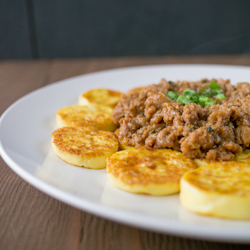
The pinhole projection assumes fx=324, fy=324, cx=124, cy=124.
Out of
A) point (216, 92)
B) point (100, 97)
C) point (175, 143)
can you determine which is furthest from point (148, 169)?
point (100, 97)

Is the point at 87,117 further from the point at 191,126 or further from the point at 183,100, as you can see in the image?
the point at 191,126

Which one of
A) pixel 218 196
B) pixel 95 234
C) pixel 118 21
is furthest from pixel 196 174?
pixel 118 21

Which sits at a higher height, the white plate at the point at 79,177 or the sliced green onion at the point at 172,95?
the sliced green onion at the point at 172,95

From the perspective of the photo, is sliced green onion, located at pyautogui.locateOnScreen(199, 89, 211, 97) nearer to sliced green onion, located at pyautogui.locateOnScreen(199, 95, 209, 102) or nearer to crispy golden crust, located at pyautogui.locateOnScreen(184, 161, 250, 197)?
sliced green onion, located at pyautogui.locateOnScreen(199, 95, 209, 102)

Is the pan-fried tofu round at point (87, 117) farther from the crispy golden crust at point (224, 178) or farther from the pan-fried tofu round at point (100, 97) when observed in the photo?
the crispy golden crust at point (224, 178)

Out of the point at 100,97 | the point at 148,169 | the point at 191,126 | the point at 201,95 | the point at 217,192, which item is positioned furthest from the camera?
the point at 100,97

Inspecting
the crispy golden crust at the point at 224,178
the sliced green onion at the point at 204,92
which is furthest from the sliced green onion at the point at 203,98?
the crispy golden crust at the point at 224,178
